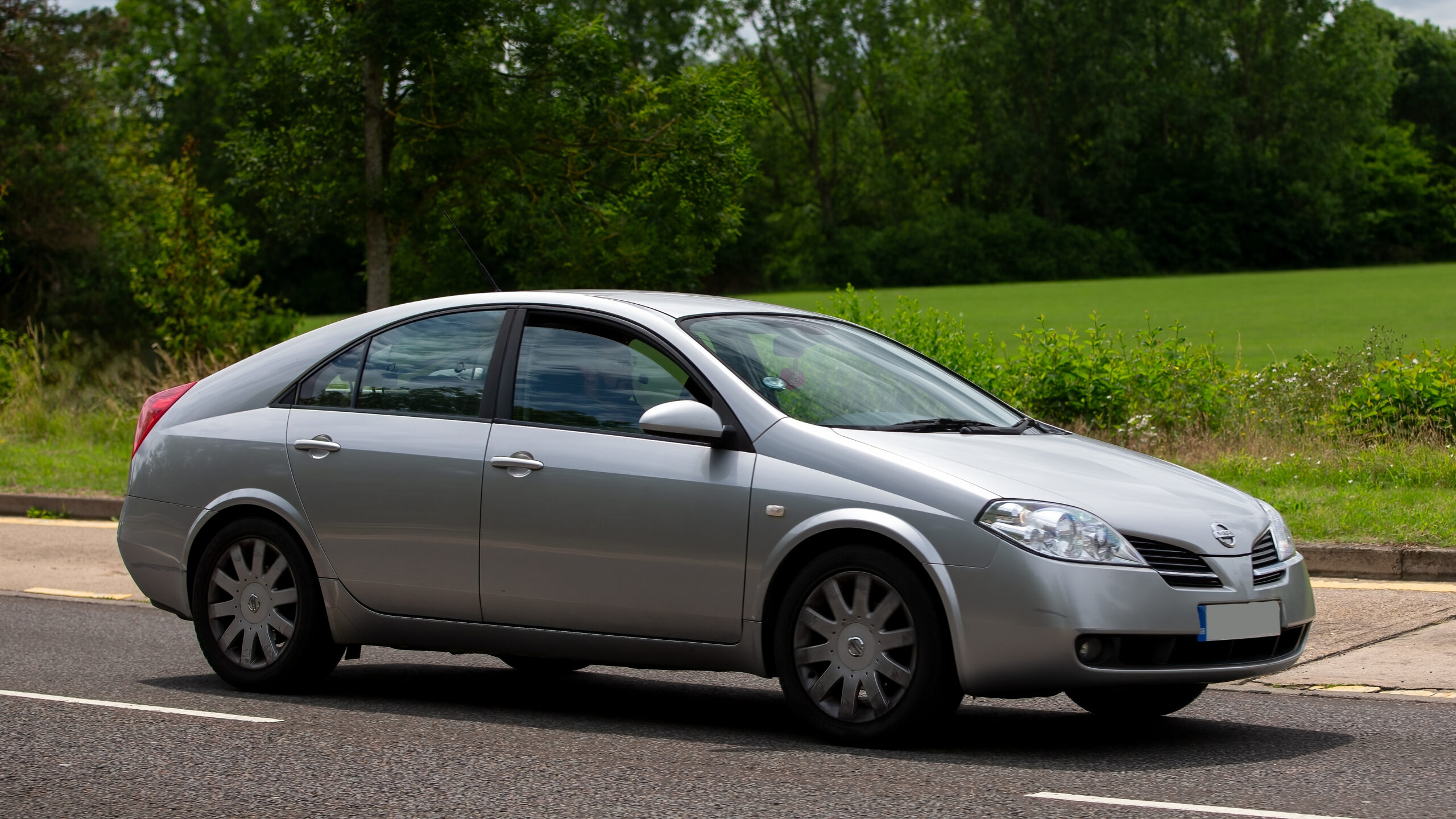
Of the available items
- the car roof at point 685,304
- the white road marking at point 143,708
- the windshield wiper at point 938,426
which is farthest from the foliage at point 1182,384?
the white road marking at point 143,708

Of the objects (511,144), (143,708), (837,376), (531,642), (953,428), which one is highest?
(511,144)

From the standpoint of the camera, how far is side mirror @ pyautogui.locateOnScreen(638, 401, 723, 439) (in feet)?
18.4

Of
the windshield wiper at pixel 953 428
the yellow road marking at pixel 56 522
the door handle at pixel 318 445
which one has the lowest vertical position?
the yellow road marking at pixel 56 522

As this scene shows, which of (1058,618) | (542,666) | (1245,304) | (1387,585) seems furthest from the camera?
(1245,304)

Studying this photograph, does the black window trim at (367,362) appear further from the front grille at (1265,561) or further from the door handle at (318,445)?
the front grille at (1265,561)

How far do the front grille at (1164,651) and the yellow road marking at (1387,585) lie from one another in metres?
3.67

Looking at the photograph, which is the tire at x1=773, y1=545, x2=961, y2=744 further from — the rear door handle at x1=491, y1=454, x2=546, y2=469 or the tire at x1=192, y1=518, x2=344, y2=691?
the tire at x1=192, y1=518, x2=344, y2=691

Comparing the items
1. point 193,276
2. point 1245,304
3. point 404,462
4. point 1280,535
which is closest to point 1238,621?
point 1280,535

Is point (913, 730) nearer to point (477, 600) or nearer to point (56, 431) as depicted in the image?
point (477, 600)

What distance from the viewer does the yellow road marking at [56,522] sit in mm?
13305

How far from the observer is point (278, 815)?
4.74 m

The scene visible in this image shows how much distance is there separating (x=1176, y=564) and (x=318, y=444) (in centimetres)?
344

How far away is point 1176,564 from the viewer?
5.20 m

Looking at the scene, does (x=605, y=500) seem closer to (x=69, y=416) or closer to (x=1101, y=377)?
(x=1101, y=377)
